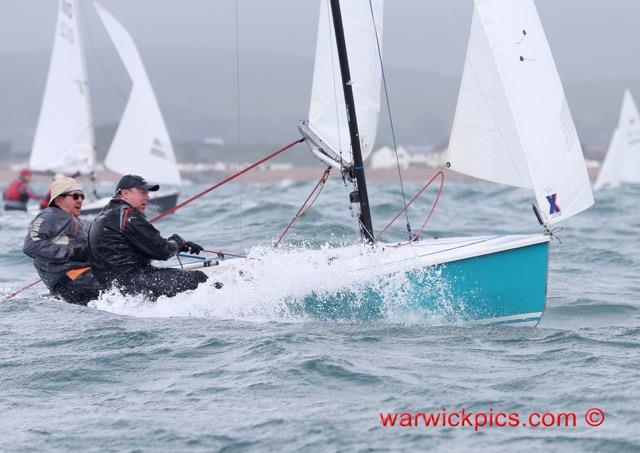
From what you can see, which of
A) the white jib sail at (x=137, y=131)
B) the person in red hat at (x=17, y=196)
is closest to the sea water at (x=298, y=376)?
the white jib sail at (x=137, y=131)

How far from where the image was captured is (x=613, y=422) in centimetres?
450

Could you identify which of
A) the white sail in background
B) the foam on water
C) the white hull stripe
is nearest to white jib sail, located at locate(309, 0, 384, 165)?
the foam on water

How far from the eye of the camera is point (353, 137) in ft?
23.8

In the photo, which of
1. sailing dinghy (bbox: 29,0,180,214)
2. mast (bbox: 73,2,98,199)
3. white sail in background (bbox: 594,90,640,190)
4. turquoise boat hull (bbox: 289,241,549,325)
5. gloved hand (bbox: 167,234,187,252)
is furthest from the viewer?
white sail in background (bbox: 594,90,640,190)

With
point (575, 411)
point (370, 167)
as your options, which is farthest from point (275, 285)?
point (370, 167)

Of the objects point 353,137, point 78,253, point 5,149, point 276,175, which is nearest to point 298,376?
point 353,137

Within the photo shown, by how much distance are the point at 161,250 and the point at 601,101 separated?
616 feet

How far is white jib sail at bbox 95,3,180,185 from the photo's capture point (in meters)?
18.2

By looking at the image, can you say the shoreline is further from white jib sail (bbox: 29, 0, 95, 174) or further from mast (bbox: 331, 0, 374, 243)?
mast (bbox: 331, 0, 374, 243)

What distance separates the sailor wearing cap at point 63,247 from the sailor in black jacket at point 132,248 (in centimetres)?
36

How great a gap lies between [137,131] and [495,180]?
40.5 ft

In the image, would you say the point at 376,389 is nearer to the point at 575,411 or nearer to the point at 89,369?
the point at 575,411

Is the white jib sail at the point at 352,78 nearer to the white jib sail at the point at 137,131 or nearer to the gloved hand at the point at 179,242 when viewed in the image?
the gloved hand at the point at 179,242

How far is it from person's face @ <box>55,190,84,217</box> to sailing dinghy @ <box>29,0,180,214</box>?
1062 cm
